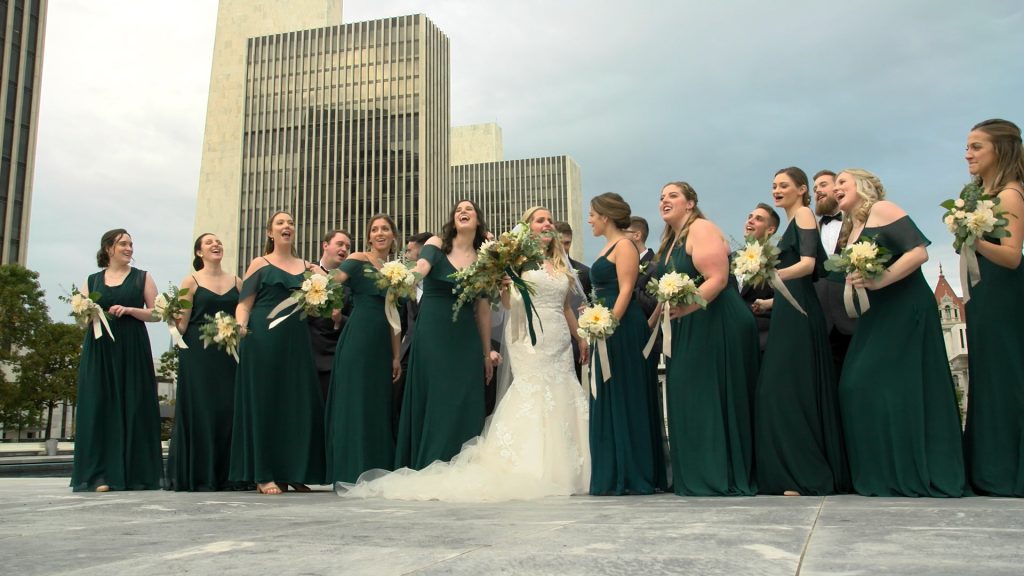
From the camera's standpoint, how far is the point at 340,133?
84062mm

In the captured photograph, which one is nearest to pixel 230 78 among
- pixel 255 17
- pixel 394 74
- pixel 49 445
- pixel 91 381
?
pixel 255 17

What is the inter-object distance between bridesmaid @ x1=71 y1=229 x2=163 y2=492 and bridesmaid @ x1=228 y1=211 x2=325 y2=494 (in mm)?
1027

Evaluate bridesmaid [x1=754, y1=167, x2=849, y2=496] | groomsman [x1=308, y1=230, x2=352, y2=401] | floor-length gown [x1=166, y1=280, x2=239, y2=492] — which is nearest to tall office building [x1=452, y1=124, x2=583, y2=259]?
groomsman [x1=308, y1=230, x2=352, y2=401]

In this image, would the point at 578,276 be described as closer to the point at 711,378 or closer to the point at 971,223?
the point at 711,378

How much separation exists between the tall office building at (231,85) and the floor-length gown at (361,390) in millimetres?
81222

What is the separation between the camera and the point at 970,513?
11.7 feet

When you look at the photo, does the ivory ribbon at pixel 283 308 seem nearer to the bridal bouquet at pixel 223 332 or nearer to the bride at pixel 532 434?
the bridal bouquet at pixel 223 332

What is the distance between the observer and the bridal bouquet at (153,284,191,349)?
23.8ft

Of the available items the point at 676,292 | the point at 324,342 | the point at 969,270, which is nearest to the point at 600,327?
the point at 676,292

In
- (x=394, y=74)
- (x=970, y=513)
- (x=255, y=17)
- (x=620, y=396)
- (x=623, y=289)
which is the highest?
(x=255, y=17)

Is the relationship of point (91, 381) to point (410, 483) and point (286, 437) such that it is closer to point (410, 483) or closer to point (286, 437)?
point (286, 437)

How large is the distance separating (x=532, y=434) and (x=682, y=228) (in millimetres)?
1953

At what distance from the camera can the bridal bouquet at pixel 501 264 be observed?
627cm

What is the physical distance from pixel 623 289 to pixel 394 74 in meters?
80.3
